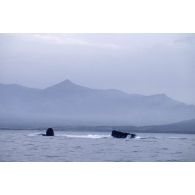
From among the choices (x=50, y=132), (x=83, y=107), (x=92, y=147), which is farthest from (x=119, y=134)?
(x=50, y=132)

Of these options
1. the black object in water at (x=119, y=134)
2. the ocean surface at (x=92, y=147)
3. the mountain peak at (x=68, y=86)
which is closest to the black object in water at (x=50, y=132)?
the ocean surface at (x=92, y=147)

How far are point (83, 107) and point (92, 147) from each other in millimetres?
576

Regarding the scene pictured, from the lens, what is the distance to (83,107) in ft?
22.9

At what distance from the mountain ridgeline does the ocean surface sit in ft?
0.62

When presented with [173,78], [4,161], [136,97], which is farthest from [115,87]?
[4,161]

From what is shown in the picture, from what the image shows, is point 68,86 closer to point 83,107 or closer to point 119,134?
point 83,107

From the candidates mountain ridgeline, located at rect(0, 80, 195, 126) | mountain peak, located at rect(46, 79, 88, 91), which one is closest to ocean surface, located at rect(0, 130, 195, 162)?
mountain ridgeline, located at rect(0, 80, 195, 126)

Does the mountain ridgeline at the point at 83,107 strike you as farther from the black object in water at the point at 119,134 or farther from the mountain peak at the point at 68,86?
the black object in water at the point at 119,134

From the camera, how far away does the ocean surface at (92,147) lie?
6.64 meters

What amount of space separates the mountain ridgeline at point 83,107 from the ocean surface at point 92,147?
19 centimetres

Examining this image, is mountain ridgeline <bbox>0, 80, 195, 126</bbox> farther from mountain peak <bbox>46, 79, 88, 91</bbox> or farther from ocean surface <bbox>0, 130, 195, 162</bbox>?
ocean surface <bbox>0, 130, 195, 162</bbox>

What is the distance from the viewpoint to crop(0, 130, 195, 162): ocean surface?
6637 mm
